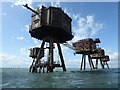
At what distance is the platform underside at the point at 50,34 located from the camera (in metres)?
39.2

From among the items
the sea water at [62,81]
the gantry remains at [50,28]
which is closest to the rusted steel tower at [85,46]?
the gantry remains at [50,28]

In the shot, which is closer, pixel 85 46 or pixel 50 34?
pixel 50 34

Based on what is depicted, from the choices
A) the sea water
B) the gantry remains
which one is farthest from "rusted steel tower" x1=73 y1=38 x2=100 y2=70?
the sea water

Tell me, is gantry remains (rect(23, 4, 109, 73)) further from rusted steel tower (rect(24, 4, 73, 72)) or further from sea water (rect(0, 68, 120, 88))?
sea water (rect(0, 68, 120, 88))

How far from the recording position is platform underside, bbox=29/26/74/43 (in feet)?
129

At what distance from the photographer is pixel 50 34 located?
40719mm

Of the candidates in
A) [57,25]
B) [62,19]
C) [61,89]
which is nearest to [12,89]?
[61,89]

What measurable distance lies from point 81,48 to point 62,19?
15.8 metres

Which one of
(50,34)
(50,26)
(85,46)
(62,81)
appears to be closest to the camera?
(62,81)

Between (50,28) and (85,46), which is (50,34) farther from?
(85,46)

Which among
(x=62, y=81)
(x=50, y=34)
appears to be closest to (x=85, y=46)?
(x=50, y=34)

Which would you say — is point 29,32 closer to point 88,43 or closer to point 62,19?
point 62,19

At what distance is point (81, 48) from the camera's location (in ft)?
176

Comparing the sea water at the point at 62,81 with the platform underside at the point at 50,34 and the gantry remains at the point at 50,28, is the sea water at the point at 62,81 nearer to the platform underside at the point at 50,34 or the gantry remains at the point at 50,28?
the gantry remains at the point at 50,28
